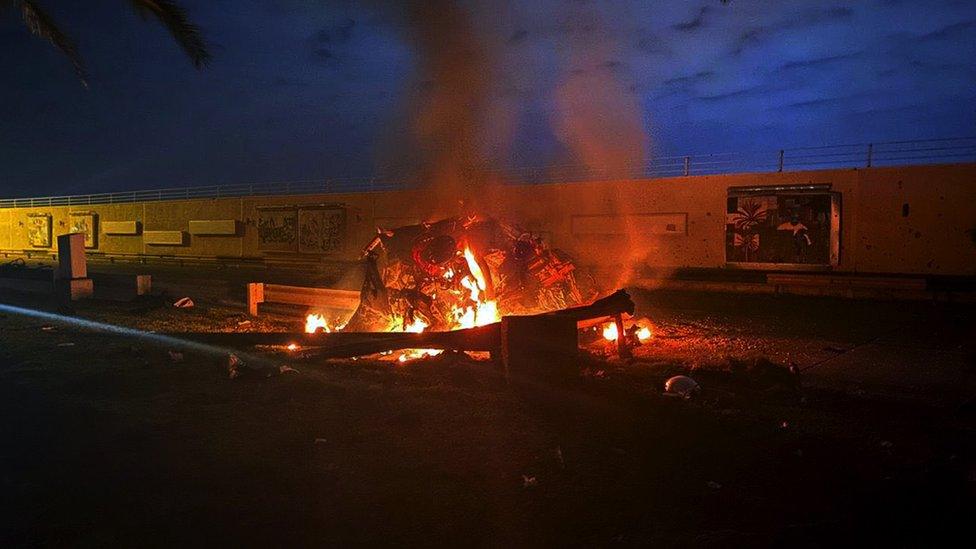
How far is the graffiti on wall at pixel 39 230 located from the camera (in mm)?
41281

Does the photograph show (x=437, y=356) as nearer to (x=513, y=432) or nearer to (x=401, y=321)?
(x=401, y=321)

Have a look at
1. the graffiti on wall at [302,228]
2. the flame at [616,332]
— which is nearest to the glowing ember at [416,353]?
the flame at [616,332]

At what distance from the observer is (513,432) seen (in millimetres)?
5809

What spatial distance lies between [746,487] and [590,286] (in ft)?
27.4

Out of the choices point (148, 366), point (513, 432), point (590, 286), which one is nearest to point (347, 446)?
point (513, 432)

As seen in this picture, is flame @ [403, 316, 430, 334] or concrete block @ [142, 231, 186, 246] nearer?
flame @ [403, 316, 430, 334]

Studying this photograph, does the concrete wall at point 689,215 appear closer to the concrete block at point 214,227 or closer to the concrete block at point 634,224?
the concrete block at point 634,224

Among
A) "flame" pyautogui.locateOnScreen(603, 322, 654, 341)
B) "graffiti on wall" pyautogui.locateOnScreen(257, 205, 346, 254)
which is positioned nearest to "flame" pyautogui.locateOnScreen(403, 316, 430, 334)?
"flame" pyautogui.locateOnScreen(603, 322, 654, 341)

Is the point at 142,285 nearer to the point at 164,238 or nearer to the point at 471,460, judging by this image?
the point at 471,460

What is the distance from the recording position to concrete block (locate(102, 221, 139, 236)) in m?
37.0

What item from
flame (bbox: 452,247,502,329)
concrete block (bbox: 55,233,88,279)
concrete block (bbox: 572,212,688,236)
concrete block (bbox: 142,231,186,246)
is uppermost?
concrete block (bbox: 142,231,186,246)

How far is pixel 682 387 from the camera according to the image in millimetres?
7027

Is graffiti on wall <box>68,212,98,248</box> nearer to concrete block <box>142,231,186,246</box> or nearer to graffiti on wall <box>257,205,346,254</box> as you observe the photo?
concrete block <box>142,231,186,246</box>

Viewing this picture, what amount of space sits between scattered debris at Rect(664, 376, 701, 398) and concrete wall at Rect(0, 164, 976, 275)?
12833 millimetres
